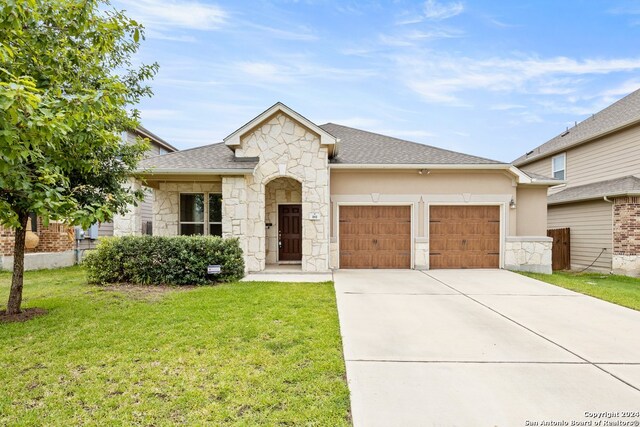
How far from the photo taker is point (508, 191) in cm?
1172

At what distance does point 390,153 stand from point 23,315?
430 inches

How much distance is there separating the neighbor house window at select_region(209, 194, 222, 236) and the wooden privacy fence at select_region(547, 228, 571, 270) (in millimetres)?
13959

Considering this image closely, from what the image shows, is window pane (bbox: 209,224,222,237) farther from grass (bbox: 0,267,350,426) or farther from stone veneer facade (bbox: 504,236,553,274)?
stone veneer facade (bbox: 504,236,553,274)

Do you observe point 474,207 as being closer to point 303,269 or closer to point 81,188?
point 303,269

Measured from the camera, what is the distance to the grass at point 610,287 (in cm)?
748

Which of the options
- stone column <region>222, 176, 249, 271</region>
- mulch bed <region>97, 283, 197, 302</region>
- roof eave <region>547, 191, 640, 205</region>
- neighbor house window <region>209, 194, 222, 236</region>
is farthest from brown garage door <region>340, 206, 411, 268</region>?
roof eave <region>547, 191, 640, 205</region>

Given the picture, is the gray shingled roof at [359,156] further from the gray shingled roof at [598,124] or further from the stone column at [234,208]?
the gray shingled roof at [598,124]

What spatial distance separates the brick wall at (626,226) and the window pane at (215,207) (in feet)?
46.8

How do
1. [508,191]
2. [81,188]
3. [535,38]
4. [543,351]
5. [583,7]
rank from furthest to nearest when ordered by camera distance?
[535,38] → [583,7] → [508,191] → [81,188] → [543,351]

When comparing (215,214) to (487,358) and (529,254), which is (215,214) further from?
(529,254)

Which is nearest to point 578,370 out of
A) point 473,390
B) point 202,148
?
point 473,390

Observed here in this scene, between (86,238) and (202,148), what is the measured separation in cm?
685

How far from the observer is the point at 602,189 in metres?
13.0

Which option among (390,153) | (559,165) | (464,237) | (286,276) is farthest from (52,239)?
(559,165)
